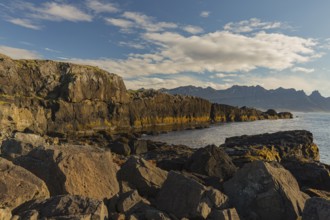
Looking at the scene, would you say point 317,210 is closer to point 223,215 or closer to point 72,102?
point 223,215

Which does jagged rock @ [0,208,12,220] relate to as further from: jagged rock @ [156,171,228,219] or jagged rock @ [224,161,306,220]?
jagged rock @ [224,161,306,220]

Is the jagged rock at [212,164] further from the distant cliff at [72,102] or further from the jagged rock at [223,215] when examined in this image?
the distant cliff at [72,102]

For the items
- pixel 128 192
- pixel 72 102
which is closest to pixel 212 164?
pixel 128 192

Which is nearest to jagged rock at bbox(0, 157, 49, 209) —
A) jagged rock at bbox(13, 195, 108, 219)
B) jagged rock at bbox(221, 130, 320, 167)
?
jagged rock at bbox(13, 195, 108, 219)

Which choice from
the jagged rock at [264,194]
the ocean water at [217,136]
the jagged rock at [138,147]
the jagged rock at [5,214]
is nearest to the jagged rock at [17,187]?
the jagged rock at [5,214]

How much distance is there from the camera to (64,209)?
26.3ft

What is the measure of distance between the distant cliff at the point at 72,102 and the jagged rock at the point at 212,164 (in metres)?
55.4

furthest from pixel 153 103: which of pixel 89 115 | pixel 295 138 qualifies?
pixel 295 138

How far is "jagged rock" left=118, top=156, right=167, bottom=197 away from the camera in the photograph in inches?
476

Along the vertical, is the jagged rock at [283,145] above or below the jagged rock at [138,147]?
above

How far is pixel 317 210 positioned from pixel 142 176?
5.69m

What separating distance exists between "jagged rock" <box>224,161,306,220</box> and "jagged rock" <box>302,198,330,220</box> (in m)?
1.37

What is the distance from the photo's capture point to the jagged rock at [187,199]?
10103 millimetres

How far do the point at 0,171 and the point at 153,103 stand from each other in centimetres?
10918
